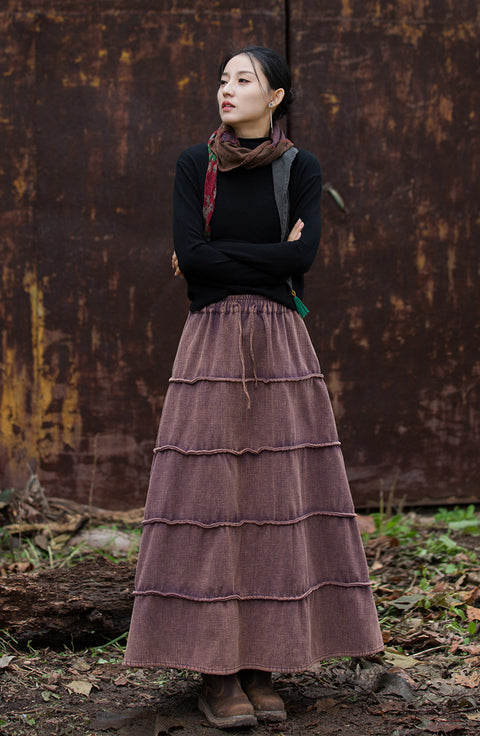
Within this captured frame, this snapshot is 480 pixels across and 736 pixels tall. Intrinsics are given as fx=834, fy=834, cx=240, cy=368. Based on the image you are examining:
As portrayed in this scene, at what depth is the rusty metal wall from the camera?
458 centimetres

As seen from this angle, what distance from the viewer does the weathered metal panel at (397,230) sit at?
4719 mm

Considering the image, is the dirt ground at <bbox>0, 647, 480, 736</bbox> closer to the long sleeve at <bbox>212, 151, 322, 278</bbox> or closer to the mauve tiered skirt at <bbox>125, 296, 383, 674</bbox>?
the mauve tiered skirt at <bbox>125, 296, 383, 674</bbox>

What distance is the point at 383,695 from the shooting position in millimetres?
2900

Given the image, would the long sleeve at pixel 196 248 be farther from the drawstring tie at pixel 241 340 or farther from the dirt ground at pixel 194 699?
the dirt ground at pixel 194 699

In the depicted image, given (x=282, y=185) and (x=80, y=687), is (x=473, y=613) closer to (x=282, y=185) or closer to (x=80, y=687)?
(x=80, y=687)

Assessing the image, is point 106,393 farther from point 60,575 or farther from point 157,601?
point 157,601

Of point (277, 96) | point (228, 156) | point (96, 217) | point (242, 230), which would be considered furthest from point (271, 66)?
point (96, 217)

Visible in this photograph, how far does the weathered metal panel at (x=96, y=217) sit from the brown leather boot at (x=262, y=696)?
2.10m

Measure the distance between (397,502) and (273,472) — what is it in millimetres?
2432

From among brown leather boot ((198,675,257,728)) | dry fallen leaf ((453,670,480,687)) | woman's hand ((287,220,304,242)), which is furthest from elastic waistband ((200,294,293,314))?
dry fallen leaf ((453,670,480,687))

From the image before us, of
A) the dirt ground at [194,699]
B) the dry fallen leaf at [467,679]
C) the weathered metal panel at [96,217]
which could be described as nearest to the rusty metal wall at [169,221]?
the weathered metal panel at [96,217]

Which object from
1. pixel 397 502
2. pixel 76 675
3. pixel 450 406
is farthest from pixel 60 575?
pixel 450 406

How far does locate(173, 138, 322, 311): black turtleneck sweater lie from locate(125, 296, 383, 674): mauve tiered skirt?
72mm

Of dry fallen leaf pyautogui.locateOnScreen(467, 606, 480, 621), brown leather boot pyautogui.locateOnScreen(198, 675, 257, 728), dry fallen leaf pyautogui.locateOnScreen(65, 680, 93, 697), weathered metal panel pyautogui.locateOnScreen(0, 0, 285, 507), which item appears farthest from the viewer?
weathered metal panel pyautogui.locateOnScreen(0, 0, 285, 507)
